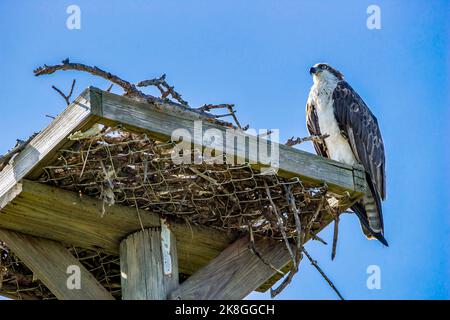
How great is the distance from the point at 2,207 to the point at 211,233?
48.5 inches

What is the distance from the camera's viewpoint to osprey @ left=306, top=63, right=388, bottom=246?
7.40 metres

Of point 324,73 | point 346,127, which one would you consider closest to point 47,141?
point 346,127

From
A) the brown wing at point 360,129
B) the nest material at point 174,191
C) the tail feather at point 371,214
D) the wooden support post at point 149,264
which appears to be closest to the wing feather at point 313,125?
the brown wing at point 360,129

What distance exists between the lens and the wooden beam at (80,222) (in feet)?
17.7

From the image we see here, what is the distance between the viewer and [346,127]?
303 inches

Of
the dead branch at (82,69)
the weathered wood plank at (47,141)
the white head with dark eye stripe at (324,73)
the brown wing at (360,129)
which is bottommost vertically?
the weathered wood plank at (47,141)

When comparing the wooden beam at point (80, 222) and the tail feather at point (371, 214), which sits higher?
the tail feather at point (371, 214)

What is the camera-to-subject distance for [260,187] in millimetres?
5547

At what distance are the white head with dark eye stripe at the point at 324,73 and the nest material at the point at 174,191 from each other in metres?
2.88

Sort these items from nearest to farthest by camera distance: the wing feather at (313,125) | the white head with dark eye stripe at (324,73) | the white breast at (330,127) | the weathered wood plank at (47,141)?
the weathered wood plank at (47,141), the white breast at (330,127), the wing feather at (313,125), the white head with dark eye stripe at (324,73)

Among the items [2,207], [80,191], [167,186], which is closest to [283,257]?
[167,186]

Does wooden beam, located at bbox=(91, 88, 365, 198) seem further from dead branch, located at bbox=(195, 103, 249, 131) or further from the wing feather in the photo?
the wing feather

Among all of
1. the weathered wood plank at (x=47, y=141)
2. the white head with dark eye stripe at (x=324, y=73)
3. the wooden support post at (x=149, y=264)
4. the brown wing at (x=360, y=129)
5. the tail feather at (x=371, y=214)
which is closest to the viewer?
the weathered wood plank at (x=47, y=141)

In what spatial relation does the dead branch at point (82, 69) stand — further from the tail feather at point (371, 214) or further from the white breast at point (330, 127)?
the white breast at point (330, 127)
